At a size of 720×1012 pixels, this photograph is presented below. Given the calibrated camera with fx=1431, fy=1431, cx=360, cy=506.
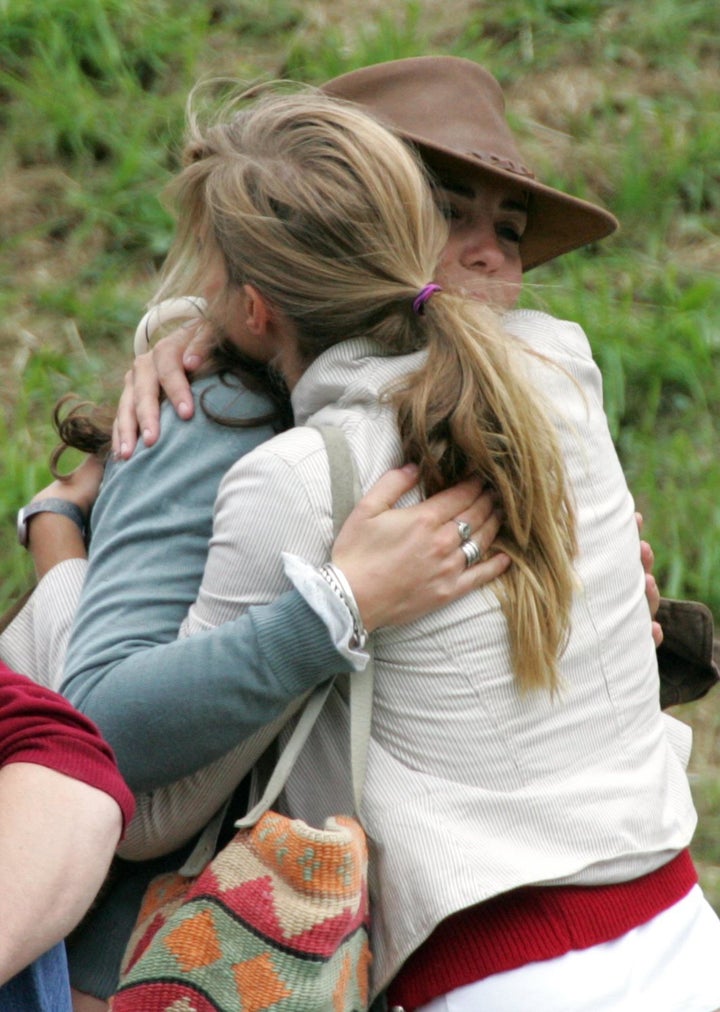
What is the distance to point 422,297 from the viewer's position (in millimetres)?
2070

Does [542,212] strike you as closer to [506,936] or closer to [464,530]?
[464,530]

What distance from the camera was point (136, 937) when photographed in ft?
6.47

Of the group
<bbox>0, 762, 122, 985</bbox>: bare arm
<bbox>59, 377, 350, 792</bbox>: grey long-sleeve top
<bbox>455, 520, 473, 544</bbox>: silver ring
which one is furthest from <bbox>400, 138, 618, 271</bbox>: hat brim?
<bbox>0, 762, 122, 985</bbox>: bare arm

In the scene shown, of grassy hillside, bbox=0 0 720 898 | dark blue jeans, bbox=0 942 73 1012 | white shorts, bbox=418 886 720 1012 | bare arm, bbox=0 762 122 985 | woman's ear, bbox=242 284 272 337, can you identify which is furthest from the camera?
grassy hillside, bbox=0 0 720 898

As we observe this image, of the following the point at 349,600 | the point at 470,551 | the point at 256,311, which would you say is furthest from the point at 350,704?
the point at 256,311

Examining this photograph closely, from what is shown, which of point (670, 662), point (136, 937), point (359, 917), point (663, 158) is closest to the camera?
point (359, 917)

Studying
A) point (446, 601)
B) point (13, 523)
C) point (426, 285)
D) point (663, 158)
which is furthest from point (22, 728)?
point (663, 158)

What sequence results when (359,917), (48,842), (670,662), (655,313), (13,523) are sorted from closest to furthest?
1. (48,842)
2. (359,917)
3. (670,662)
4. (13,523)
5. (655,313)

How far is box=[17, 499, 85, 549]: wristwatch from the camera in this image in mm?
2504

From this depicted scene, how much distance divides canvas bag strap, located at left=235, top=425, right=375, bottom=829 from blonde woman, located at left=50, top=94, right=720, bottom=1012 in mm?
21

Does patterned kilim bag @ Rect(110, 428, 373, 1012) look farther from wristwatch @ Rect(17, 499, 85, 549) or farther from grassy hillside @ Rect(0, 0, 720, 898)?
grassy hillside @ Rect(0, 0, 720, 898)

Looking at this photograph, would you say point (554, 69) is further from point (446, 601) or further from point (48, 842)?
point (48, 842)

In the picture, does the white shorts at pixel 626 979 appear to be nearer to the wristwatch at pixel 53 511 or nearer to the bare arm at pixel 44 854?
the bare arm at pixel 44 854

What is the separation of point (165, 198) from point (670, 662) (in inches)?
48.5
